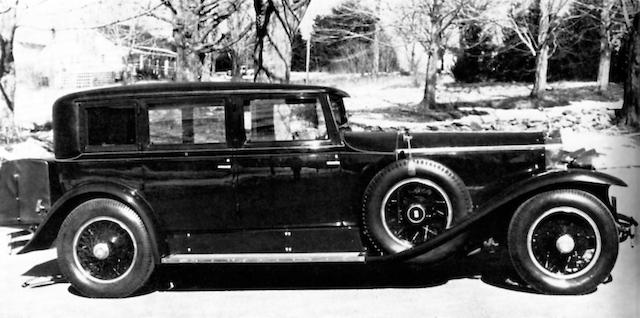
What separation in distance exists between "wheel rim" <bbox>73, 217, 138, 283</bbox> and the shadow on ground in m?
0.32

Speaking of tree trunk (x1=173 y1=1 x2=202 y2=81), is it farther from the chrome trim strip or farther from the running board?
the chrome trim strip

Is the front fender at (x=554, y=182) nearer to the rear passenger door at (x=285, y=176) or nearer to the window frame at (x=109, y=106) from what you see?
the rear passenger door at (x=285, y=176)

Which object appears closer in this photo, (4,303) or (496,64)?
(4,303)

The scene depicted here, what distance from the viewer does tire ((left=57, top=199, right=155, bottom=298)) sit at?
4949mm

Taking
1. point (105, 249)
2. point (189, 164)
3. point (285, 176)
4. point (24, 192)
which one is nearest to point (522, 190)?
point (285, 176)

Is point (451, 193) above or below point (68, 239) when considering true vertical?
above

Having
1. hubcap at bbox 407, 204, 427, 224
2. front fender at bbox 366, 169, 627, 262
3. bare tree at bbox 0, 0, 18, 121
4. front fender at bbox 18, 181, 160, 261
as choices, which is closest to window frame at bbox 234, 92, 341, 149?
hubcap at bbox 407, 204, 427, 224

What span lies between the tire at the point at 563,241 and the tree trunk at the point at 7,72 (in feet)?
42.1

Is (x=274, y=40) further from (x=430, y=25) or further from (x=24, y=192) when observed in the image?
(x=430, y=25)

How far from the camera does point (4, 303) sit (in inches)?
198

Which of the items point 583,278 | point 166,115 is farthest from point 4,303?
point 583,278

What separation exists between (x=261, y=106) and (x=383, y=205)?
123 centimetres

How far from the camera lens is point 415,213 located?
489 cm

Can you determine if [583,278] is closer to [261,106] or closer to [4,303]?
[261,106]
